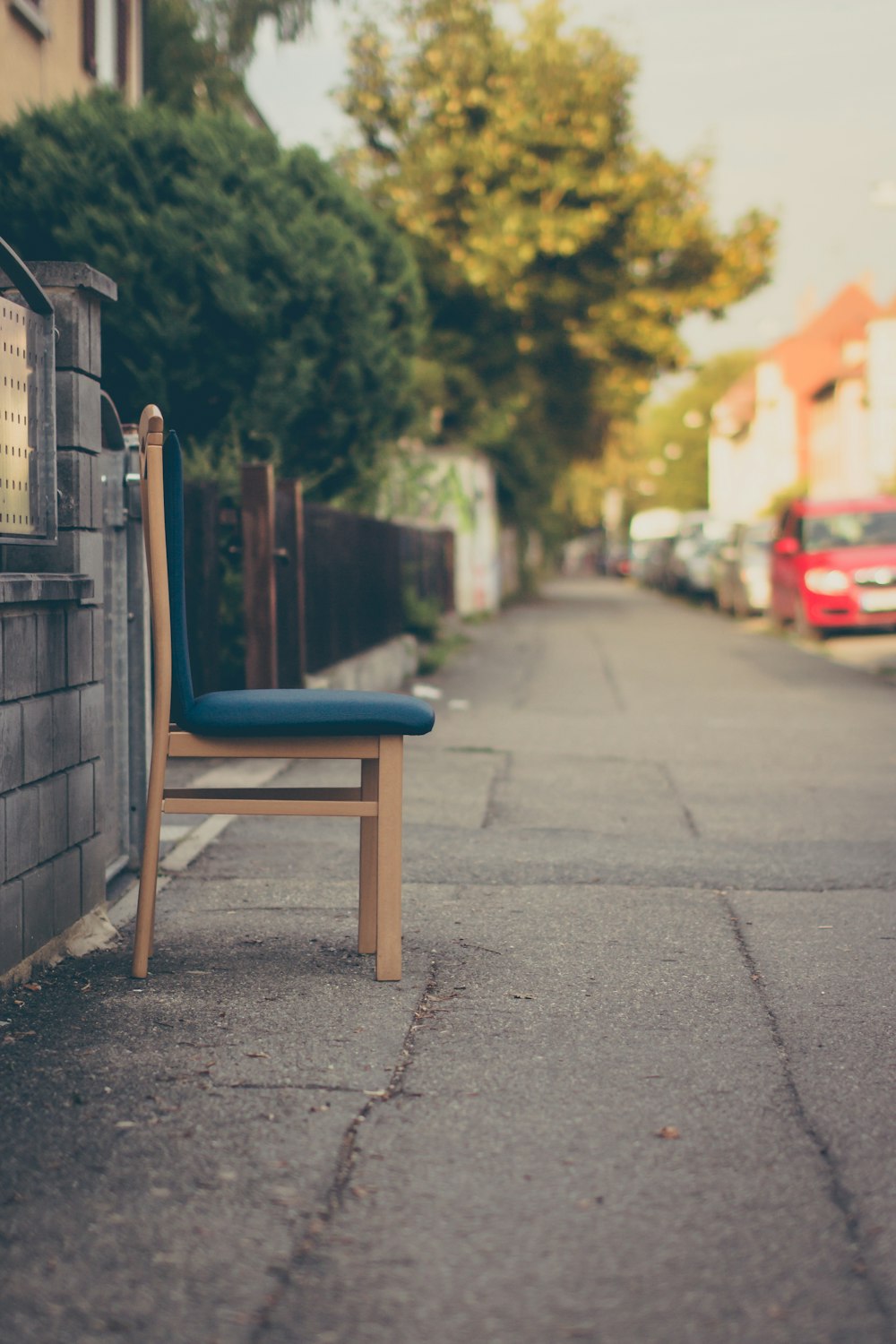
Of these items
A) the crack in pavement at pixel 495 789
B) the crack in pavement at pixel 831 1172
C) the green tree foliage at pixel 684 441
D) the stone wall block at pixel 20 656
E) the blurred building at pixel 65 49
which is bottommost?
the crack in pavement at pixel 831 1172

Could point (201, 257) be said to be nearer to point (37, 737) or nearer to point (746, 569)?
point (37, 737)

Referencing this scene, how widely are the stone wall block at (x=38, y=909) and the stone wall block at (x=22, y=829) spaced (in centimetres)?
5

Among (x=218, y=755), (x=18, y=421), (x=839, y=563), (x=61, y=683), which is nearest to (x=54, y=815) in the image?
(x=61, y=683)

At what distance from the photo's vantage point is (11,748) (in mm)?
4270

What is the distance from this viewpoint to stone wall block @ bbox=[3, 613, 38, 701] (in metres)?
4.23

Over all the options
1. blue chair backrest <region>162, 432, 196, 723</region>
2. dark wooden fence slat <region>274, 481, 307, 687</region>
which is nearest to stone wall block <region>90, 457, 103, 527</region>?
blue chair backrest <region>162, 432, 196, 723</region>

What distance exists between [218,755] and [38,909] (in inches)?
28.0

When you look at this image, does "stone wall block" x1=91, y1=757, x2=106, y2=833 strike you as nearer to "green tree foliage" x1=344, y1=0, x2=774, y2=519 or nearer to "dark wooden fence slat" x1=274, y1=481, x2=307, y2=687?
"dark wooden fence slat" x1=274, y1=481, x2=307, y2=687

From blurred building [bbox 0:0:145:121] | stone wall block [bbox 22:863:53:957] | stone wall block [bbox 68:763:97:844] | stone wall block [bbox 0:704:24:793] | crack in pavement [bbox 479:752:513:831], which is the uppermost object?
blurred building [bbox 0:0:145:121]

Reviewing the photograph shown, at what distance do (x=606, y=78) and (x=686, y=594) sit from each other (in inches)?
740

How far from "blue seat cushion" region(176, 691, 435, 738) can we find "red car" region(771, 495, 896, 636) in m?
17.6

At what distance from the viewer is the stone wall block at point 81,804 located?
4828 millimetres

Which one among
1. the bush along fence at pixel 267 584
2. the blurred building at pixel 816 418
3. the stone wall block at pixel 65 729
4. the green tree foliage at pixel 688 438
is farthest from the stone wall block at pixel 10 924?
the green tree foliage at pixel 688 438

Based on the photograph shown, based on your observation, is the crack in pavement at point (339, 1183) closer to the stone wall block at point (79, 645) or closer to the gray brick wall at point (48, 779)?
the gray brick wall at point (48, 779)
